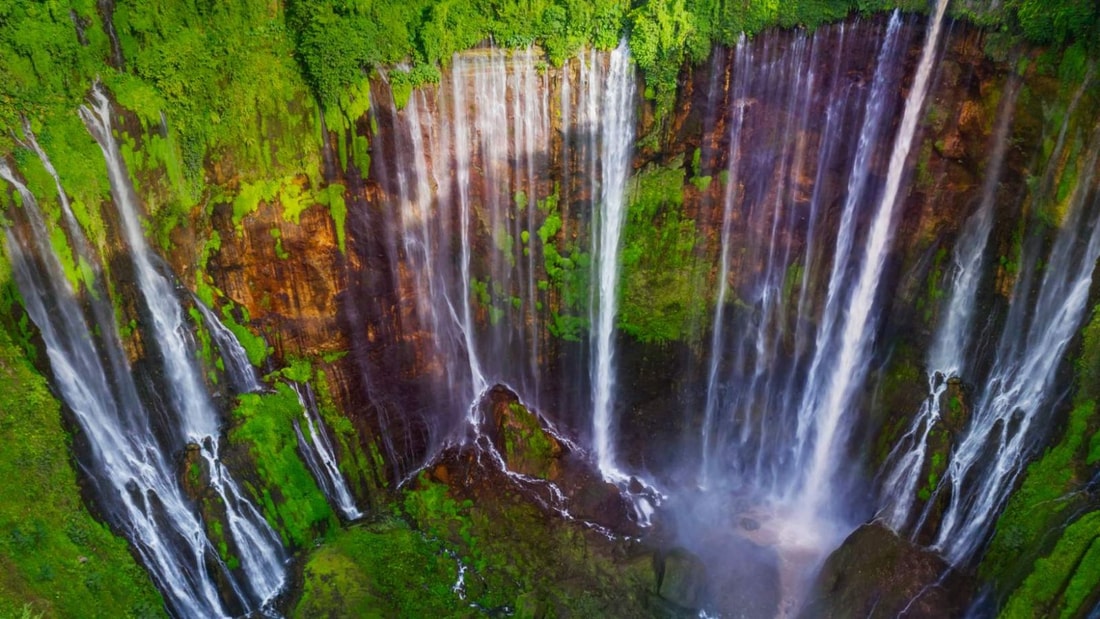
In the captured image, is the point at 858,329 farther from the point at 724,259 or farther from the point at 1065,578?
the point at 1065,578

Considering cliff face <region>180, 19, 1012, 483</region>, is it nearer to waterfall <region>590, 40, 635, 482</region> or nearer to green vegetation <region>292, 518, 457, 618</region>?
waterfall <region>590, 40, 635, 482</region>

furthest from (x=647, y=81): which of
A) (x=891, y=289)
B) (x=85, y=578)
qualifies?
(x=85, y=578)

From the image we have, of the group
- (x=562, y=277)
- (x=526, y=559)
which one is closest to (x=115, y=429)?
(x=526, y=559)

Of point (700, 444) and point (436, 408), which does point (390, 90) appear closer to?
point (436, 408)

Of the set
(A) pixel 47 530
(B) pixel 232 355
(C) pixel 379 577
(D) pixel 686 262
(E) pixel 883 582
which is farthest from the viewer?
(D) pixel 686 262

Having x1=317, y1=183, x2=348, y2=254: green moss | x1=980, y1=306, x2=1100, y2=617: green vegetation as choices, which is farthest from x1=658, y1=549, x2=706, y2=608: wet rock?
x1=317, y1=183, x2=348, y2=254: green moss
